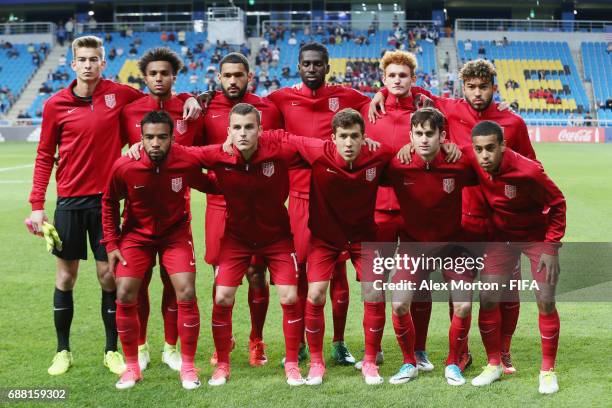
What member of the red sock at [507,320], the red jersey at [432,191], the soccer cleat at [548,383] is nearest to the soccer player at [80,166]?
the red jersey at [432,191]

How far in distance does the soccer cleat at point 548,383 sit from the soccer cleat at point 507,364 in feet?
1.03

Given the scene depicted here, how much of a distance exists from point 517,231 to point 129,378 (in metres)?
2.79

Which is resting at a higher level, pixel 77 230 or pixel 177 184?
pixel 177 184

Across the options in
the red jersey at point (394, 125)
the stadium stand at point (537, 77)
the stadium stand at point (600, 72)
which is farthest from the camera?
the stadium stand at point (600, 72)

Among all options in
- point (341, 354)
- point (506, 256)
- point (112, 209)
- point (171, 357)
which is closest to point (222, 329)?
point (171, 357)

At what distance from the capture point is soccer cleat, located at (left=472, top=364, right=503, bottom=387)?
4738 mm

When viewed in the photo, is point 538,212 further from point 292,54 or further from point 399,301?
point 292,54

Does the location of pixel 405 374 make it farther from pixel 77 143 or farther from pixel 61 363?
pixel 77 143

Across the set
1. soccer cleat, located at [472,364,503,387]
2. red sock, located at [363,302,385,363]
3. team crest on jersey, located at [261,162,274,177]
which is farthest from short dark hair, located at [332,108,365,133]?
soccer cleat, located at [472,364,503,387]

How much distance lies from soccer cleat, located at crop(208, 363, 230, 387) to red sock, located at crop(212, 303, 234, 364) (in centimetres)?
4

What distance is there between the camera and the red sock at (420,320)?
5160mm

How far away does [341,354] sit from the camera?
5.32 m

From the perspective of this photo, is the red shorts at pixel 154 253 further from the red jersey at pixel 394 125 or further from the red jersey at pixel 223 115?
the red jersey at pixel 394 125

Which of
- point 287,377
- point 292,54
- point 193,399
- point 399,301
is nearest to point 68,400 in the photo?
point 193,399
